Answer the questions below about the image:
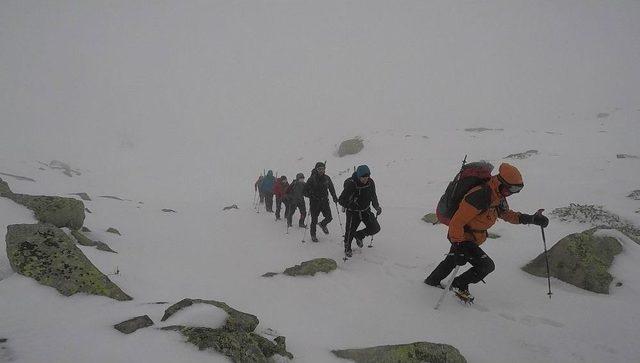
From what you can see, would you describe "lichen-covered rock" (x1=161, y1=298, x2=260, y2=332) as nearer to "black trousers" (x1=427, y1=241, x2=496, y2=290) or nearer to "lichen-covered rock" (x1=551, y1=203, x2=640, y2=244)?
"black trousers" (x1=427, y1=241, x2=496, y2=290)

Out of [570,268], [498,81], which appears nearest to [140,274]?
[570,268]

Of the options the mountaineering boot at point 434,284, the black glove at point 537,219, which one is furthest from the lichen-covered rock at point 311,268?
the black glove at point 537,219

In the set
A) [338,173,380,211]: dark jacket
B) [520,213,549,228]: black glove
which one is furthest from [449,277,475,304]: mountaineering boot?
[338,173,380,211]: dark jacket

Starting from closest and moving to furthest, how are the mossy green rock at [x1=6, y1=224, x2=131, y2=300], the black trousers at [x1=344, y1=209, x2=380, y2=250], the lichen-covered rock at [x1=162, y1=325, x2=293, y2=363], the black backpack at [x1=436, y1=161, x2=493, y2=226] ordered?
the lichen-covered rock at [x1=162, y1=325, x2=293, y2=363] → the mossy green rock at [x1=6, y1=224, x2=131, y2=300] → the black backpack at [x1=436, y1=161, x2=493, y2=226] → the black trousers at [x1=344, y1=209, x2=380, y2=250]

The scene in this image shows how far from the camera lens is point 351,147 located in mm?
32906

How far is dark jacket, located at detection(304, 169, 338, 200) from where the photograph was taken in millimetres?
10445

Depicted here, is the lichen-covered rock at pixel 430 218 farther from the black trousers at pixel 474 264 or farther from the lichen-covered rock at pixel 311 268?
the black trousers at pixel 474 264

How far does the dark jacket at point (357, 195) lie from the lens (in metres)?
8.34

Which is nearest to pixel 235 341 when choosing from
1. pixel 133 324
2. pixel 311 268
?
pixel 133 324

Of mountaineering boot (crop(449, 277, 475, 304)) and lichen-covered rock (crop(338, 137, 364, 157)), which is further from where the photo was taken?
lichen-covered rock (crop(338, 137, 364, 157))

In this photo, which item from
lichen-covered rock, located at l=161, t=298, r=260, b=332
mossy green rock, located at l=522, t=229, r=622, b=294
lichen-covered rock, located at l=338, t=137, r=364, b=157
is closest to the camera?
lichen-covered rock, located at l=161, t=298, r=260, b=332

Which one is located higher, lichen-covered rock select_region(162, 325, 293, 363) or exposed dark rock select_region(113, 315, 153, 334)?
lichen-covered rock select_region(162, 325, 293, 363)

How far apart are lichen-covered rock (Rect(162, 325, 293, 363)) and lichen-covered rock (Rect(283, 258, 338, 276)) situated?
3.20 m

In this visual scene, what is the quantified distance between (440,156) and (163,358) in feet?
83.5
